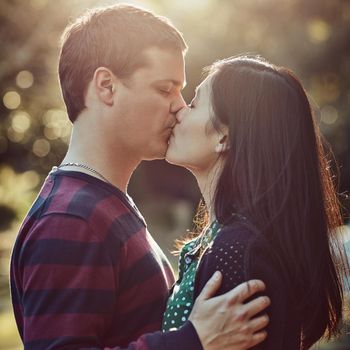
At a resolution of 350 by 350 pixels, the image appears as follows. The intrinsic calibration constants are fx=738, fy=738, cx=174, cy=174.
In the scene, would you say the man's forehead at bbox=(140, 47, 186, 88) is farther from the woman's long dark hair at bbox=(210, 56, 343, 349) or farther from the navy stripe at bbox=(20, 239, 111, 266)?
the navy stripe at bbox=(20, 239, 111, 266)

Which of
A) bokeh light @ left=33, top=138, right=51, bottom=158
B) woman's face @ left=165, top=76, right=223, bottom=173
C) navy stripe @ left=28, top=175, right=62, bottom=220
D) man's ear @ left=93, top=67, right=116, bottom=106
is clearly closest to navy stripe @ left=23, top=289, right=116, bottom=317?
navy stripe @ left=28, top=175, right=62, bottom=220

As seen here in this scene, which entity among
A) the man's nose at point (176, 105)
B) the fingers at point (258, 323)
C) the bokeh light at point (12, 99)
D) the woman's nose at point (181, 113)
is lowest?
the fingers at point (258, 323)

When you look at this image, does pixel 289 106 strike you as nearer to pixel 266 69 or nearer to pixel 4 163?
pixel 266 69

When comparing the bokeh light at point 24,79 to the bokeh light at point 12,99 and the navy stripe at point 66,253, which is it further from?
the navy stripe at point 66,253

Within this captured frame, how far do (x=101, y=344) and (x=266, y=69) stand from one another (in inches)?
40.5

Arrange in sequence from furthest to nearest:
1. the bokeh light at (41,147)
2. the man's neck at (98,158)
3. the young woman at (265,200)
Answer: the bokeh light at (41,147)
the man's neck at (98,158)
the young woman at (265,200)

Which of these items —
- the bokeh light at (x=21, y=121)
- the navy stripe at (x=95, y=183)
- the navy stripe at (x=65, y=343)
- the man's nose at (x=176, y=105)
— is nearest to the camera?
the navy stripe at (x=65, y=343)

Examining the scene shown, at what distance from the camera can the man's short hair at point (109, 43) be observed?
101 inches

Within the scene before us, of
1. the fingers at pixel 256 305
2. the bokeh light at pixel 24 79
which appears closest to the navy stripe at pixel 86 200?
the fingers at pixel 256 305

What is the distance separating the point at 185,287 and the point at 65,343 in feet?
1.45

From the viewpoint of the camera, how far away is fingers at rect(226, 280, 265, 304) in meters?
2.07

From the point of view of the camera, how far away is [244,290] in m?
2.07

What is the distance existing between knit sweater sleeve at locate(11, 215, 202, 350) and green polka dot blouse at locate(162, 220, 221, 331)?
137 mm

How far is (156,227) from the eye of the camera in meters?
18.2
